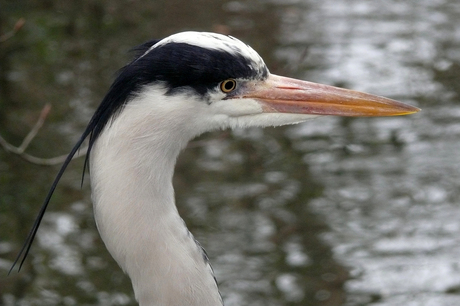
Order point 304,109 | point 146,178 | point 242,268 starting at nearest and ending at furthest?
point 146,178 < point 304,109 < point 242,268

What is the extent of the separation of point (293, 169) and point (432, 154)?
1.02 metres

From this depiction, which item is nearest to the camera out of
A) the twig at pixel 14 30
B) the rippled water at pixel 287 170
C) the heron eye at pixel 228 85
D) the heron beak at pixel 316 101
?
the heron eye at pixel 228 85

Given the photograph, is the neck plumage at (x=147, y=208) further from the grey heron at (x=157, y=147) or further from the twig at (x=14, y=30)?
the twig at (x=14, y=30)

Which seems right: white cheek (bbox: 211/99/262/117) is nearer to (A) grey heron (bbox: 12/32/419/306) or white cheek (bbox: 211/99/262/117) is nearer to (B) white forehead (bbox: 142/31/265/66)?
(A) grey heron (bbox: 12/32/419/306)

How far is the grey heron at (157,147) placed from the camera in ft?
8.41

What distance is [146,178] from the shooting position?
103 inches

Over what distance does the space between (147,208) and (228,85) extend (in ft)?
1.63

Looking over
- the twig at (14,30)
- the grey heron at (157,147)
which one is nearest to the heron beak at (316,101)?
the grey heron at (157,147)

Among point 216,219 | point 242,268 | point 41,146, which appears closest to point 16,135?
point 41,146

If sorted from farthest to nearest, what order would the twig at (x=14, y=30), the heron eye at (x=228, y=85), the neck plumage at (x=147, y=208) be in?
the twig at (x=14, y=30) → the heron eye at (x=228, y=85) → the neck plumage at (x=147, y=208)

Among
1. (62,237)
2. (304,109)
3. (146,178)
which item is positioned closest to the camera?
(146,178)

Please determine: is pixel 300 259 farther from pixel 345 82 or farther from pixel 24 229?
pixel 345 82

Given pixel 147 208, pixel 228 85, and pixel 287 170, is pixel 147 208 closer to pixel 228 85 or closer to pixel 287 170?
pixel 228 85

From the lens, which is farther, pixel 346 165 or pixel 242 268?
pixel 346 165
